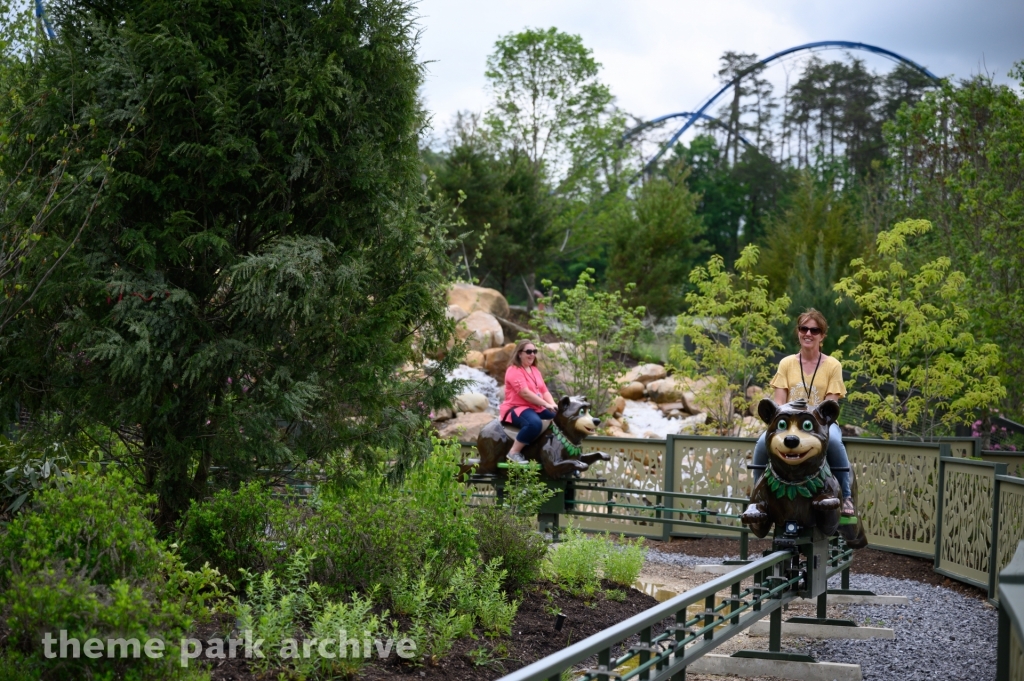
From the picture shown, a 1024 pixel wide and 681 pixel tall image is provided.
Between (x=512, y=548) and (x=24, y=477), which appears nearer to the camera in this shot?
(x=24, y=477)

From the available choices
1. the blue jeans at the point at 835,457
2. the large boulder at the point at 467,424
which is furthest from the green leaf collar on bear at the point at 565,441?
the large boulder at the point at 467,424

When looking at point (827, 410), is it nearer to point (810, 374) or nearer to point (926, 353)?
point (810, 374)

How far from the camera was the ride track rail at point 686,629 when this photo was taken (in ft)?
11.7

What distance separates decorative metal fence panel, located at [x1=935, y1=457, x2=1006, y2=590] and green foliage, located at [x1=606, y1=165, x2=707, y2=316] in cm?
1944

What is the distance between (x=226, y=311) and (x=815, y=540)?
4.65m

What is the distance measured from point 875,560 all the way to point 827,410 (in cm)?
550

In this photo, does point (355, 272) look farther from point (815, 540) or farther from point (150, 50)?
point (815, 540)

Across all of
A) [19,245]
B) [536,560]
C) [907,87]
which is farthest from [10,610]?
[907,87]

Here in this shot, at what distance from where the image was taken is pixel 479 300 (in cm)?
2630

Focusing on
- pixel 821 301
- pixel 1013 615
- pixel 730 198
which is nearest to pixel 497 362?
pixel 821 301

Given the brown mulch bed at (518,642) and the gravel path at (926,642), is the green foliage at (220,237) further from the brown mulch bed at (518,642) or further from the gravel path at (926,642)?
the gravel path at (926,642)

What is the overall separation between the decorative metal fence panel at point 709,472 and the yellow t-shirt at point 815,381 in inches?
198

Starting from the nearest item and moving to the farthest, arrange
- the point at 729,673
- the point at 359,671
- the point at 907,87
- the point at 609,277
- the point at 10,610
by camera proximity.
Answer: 1. the point at 10,610
2. the point at 359,671
3. the point at 729,673
4. the point at 609,277
5. the point at 907,87

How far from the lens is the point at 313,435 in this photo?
23.4ft
